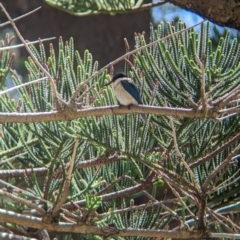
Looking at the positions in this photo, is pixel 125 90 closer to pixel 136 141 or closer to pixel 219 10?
pixel 136 141

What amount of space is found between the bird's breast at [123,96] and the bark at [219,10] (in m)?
0.56

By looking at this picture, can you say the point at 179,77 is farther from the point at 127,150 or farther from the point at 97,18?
the point at 97,18

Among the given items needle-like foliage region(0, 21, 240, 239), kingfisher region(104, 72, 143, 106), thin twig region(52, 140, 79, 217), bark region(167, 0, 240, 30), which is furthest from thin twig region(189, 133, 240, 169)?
thin twig region(52, 140, 79, 217)

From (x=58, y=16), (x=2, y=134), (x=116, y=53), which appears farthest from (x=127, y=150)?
(x=58, y=16)

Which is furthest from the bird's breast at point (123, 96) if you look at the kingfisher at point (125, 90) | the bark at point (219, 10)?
the bark at point (219, 10)

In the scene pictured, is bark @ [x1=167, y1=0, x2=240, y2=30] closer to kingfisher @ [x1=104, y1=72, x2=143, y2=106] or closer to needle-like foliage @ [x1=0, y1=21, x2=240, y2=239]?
needle-like foliage @ [x1=0, y1=21, x2=240, y2=239]

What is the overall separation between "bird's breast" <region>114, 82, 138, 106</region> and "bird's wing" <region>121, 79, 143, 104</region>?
17mm

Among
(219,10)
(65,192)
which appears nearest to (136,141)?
(65,192)

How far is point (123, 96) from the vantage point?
3.65 meters

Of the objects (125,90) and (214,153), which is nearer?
(214,153)

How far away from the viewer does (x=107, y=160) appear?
3754 mm

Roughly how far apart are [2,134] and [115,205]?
778 millimetres

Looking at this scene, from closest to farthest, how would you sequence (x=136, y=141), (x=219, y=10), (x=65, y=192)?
(x=65, y=192) < (x=136, y=141) < (x=219, y=10)

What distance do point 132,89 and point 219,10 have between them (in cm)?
60
